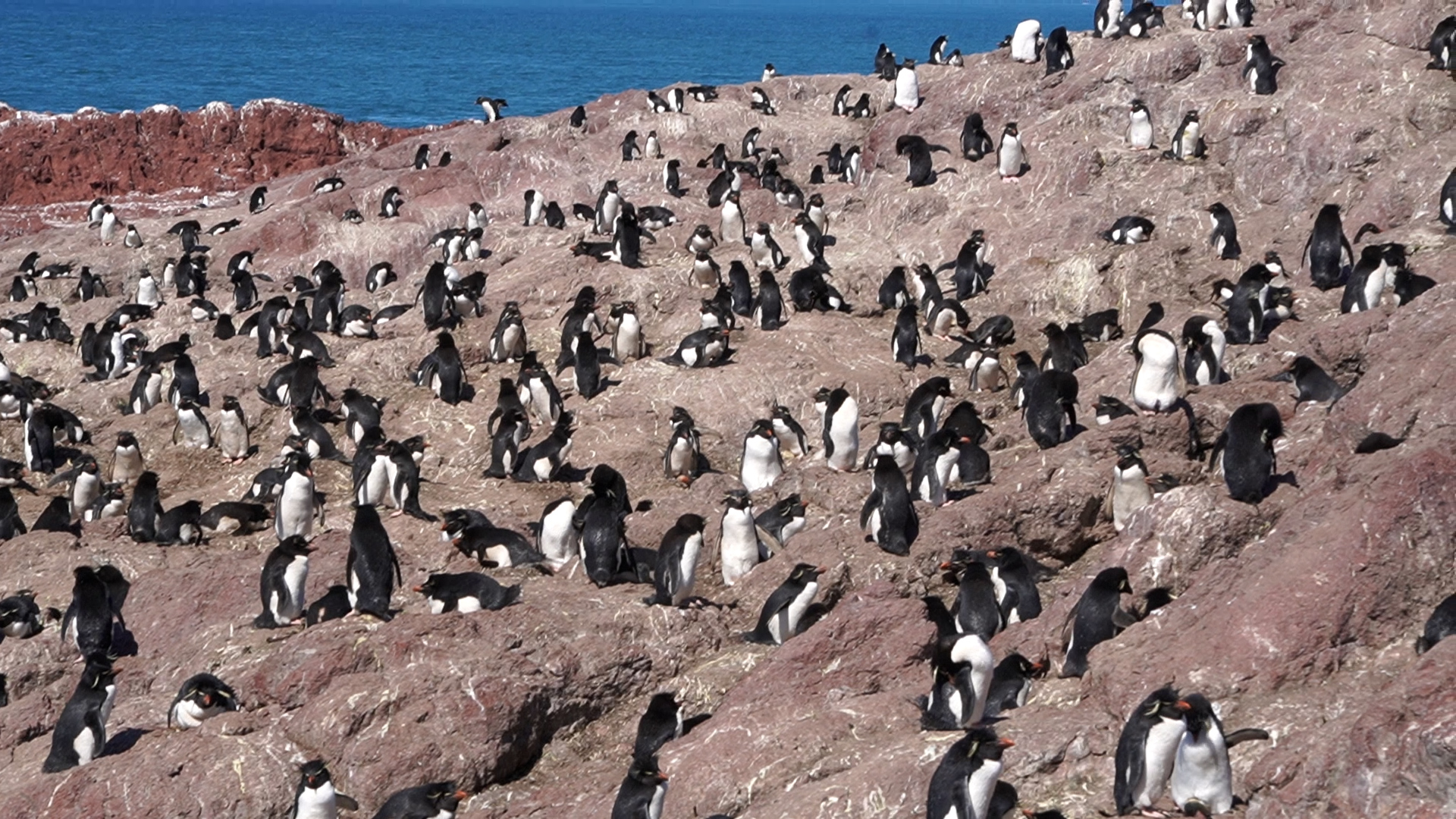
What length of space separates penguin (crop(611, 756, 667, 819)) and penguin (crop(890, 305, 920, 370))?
9.95 m

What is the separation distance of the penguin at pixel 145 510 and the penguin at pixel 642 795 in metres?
8.02

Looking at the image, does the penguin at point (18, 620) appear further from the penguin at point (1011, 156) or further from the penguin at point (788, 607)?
the penguin at point (1011, 156)

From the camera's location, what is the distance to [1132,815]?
371 inches

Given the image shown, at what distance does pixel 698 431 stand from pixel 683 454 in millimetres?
990

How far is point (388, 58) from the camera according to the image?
5118 inches

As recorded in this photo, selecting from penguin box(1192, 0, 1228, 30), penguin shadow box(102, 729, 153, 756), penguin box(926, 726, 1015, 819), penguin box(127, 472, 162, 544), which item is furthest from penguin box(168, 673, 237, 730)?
penguin box(1192, 0, 1228, 30)

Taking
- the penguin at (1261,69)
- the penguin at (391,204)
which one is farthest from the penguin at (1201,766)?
the penguin at (391,204)

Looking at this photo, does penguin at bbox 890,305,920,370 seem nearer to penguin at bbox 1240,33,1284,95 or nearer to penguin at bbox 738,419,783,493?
penguin at bbox 738,419,783,493

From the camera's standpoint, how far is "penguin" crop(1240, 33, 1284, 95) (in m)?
23.5

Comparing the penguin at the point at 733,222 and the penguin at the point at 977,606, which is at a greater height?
the penguin at the point at 733,222

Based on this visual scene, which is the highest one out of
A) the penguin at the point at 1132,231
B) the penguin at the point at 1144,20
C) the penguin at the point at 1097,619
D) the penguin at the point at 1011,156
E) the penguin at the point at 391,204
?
the penguin at the point at 1144,20

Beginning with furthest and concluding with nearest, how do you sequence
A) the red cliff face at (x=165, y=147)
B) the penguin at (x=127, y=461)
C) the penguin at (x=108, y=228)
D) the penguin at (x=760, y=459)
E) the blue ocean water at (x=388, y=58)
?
the blue ocean water at (x=388, y=58) → the red cliff face at (x=165, y=147) → the penguin at (x=108, y=228) → the penguin at (x=127, y=461) → the penguin at (x=760, y=459)

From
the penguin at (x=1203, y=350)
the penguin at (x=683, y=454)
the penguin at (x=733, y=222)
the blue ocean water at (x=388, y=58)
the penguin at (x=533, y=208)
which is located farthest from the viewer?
the blue ocean water at (x=388, y=58)

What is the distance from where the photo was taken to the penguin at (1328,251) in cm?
1850
